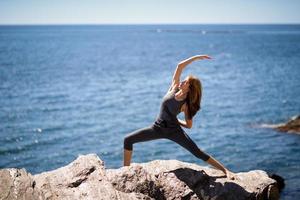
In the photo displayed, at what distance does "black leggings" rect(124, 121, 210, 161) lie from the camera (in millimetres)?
9930

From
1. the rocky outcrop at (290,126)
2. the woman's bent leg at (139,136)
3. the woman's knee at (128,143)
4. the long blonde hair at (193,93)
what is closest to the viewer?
the long blonde hair at (193,93)

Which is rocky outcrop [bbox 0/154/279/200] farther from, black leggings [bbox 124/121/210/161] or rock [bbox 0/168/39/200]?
black leggings [bbox 124/121/210/161]

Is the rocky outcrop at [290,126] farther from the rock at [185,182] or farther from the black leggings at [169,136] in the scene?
the black leggings at [169,136]

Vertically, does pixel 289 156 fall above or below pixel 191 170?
below

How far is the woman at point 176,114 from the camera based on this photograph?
943 centimetres

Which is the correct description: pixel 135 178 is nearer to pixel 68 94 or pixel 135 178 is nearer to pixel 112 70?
pixel 68 94

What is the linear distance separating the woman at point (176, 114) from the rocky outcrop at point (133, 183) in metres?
0.52

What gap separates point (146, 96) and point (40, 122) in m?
15.1

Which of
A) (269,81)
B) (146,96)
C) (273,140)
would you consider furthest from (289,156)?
(269,81)

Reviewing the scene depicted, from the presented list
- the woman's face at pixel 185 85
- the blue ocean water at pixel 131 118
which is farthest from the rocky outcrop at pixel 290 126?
the woman's face at pixel 185 85

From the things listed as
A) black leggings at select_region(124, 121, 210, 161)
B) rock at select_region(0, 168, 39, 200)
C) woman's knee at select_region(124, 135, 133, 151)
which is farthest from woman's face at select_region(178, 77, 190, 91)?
rock at select_region(0, 168, 39, 200)

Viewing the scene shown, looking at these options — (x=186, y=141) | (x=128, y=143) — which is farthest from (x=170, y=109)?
(x=128, y=143)

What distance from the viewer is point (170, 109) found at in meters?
9.66

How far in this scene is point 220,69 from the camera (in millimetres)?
72812
